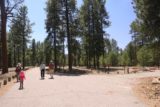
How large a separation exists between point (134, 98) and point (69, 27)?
40.5 meters

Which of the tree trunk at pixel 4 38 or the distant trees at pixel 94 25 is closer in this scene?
the tree trunk at pixel 4 38

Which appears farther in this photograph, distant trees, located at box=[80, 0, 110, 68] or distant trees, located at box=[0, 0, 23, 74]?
distant trees, located at box=[80, 0, 110, 68]

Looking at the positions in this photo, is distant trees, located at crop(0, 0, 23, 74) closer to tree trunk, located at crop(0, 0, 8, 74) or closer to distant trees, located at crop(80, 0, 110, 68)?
tree trunk, located at crop(0, 0, 8, 74)

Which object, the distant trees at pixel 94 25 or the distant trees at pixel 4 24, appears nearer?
the distant trees at pixel 4 24

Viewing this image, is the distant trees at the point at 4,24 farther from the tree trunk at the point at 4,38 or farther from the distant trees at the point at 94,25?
the distant trees at the point at 94,25

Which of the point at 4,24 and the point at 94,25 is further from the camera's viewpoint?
the point at 94,25

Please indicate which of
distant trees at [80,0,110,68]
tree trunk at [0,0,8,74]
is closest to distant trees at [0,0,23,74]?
tree trunk at [0,0,8,74]

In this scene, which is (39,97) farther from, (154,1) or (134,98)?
(154,1)

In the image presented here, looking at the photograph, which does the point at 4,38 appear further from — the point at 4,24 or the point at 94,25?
the point at 94,25

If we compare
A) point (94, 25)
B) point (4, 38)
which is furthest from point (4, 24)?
point (94, 25)

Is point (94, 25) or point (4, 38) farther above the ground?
point (94, 25)

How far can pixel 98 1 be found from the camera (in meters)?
72.9

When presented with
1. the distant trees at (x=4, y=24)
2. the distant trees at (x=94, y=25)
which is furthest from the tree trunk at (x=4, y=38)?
the distant trees at (x=94, y=25)

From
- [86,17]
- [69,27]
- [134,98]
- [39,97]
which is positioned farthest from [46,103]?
[86,17]
